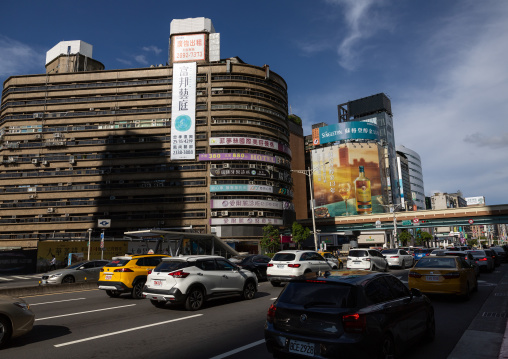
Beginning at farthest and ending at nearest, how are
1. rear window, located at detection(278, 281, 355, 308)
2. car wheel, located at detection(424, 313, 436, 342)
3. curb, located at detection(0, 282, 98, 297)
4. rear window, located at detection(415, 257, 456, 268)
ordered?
curb, located at detection(0, 282, 98, 297) → rear window, located at detection(415, 257, 456, 268) → car wheel, located at detection(424, 313, 436, 342) → rear window, located at detection(278, 281, 355, 308)

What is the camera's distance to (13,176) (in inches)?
2813

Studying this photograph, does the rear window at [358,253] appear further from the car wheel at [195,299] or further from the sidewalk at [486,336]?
the car wheel at [195,299]

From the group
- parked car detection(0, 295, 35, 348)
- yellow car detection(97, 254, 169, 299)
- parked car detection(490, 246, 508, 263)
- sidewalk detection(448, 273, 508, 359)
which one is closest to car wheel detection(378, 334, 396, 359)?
sidewalk detection(448, 273, 508, 359)

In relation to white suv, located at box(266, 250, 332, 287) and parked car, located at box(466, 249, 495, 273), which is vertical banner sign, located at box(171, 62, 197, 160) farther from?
white suv, located at box(266, 250, 332, 287)

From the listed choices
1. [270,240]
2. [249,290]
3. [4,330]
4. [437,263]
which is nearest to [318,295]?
[4,330]

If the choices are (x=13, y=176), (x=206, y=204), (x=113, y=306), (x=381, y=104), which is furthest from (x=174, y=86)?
(x=381, y=104)

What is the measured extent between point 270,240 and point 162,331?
51229 mm

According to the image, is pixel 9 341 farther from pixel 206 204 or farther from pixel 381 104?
pixel 381 104

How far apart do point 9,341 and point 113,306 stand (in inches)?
183

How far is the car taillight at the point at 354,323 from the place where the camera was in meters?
4.84

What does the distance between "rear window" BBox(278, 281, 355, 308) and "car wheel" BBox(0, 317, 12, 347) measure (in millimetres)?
5482

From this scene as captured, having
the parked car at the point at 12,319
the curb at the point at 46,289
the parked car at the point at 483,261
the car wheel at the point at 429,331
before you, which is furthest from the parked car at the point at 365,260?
the parked car at the point at 12,319

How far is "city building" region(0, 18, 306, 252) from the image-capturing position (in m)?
67.1

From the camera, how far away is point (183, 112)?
6894cm
